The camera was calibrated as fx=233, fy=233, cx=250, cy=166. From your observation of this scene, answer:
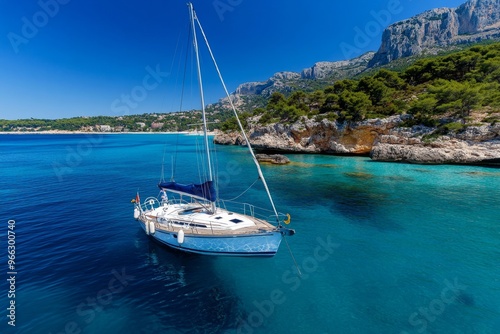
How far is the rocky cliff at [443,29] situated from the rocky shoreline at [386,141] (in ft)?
405

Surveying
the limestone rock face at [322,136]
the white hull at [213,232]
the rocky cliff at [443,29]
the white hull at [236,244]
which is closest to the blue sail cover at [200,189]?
the white hull at [213,232]

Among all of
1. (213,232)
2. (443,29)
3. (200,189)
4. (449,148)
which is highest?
(443,29)

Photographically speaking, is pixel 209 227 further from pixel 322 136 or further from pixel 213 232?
pixel 322 136

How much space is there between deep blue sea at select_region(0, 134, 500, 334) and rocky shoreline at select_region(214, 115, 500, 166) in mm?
15816

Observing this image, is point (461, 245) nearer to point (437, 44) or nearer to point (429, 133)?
point (429, 133)

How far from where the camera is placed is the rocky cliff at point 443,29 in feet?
447

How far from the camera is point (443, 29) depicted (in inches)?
5566

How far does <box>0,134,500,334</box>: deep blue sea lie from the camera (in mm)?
8500

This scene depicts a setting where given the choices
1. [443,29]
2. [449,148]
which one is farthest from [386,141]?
[443,29]

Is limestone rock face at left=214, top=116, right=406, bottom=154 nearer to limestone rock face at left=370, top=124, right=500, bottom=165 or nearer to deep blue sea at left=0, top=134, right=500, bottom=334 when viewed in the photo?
limestone rock face at left=370, top=124, right=500, bottom=165

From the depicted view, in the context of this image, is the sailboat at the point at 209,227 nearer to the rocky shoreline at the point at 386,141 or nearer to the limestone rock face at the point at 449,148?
the limestone rock face at the point at 449,148

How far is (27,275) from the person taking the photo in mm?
11219

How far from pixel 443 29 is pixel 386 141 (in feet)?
514

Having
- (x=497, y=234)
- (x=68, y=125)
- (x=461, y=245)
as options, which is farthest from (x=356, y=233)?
(x=68, y=125)
